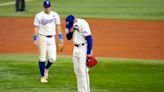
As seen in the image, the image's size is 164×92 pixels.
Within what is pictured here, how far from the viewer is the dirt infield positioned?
17922 mm

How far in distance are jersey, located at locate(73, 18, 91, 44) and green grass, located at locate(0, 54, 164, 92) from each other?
80.6 inches

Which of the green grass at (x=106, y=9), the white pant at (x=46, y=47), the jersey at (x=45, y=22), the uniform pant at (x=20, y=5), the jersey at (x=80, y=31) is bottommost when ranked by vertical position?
the green grass at (x=106, y=9)

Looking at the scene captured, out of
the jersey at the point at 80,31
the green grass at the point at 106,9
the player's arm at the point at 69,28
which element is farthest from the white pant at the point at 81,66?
the green grass at the point at 106,9

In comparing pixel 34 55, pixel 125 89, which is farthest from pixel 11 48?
pixel 125 89

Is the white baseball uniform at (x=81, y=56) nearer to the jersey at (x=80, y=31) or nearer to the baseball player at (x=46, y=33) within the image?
the jersey at (x=80, y=31)

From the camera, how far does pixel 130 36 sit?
21.0m

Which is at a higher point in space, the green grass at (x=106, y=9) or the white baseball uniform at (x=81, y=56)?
the white baseball uniform at (x=81, y=56)

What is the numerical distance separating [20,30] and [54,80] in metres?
10.2

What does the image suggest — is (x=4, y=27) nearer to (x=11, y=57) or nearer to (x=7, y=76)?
(x=11, y=57)

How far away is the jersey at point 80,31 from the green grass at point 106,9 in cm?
1664

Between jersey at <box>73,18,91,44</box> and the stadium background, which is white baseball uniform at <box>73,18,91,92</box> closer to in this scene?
jersey at <box>73,18,91,44</box>

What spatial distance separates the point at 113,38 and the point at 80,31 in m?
10.6

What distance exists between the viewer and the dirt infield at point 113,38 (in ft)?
58.8

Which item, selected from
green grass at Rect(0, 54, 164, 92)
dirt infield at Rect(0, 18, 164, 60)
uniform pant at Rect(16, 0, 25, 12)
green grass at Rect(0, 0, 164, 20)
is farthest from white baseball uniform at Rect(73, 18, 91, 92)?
uniform pant at Rect(16, 0, 25, 12)
